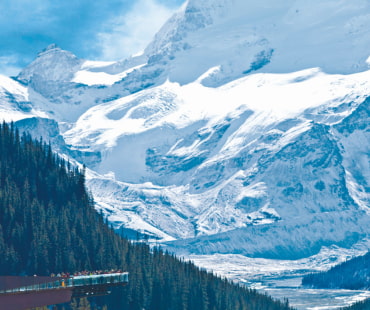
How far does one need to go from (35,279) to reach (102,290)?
3081 cm

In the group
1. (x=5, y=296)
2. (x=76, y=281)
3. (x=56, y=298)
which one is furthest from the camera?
(x=76, y=281)

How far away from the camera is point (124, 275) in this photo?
643 feet

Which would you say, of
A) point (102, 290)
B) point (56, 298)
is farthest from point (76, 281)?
point (56, 298)

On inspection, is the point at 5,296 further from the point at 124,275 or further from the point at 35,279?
the point at 124,275

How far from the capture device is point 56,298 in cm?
15688

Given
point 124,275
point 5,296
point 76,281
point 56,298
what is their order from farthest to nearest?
point 124,275 → point 76,281 → point 56,298 → point 5,296

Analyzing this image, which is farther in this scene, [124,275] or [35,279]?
[124,275]

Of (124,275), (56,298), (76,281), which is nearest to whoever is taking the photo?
(56,298)

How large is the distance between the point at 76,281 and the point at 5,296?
34720 millimetres

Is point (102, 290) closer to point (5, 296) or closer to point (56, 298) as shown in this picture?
point (56, 298)

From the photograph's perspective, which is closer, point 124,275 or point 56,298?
point 56,298

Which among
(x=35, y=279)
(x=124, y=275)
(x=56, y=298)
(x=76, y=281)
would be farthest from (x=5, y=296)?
(x=124, y=275)

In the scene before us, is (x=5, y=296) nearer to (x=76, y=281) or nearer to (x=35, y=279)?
(x=35, y=279)

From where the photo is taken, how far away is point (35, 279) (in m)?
146
